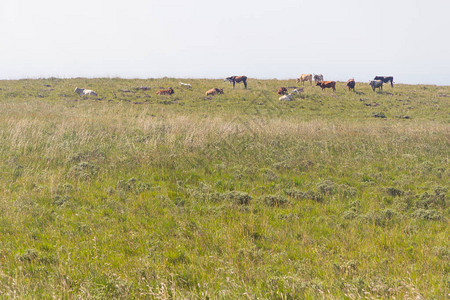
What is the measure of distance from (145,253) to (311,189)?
15.8 ft

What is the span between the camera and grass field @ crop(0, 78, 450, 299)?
340 centimetres

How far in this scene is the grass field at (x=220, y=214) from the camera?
11.2ft

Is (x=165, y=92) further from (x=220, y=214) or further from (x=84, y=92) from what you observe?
(x=220, y=214)

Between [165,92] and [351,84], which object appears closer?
[165,92]

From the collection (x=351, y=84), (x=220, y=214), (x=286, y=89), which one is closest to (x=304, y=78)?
(x=351, y=84)

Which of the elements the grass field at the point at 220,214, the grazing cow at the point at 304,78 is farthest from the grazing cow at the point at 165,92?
the grazing cow at the point at 304,78

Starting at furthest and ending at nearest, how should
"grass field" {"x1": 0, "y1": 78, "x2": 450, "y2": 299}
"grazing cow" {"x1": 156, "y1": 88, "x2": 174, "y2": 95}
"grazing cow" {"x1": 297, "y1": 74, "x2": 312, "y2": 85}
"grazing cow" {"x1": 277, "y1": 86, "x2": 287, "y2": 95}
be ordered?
"grazing cow" {"x1": 297, "y1": 74, "x2": 312, "y2": 85} < "grazing cow" {"x1": 277, "y1": 86, "x2": 287, "y2": 95} < "grazing cow" {"x1": 156, "y1": 88, "x2": 174, "y2": 95} < "grass field" {"x1": 0, "y1": 78, "x2": 450, "y2": 299}

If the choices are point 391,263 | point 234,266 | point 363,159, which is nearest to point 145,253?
point 234,266

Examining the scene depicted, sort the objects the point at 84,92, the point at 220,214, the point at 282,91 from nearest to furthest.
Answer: the point at 220,214, the point at 84,92, the point at 282,91

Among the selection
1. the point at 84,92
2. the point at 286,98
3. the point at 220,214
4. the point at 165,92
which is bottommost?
the point at 220,214

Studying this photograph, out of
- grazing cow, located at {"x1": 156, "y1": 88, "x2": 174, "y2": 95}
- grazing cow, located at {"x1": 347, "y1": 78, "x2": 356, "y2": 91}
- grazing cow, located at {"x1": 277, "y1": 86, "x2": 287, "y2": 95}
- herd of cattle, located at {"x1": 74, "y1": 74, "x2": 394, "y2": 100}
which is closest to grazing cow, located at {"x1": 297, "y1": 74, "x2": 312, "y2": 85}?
herd of cattle, located at {"x1": 74, "y1": 74, "x2": 394, "y2": 100}

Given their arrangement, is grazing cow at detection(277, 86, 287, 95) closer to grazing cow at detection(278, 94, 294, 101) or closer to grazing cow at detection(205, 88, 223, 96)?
grazing cow at detection(278, 94, 294, 101)

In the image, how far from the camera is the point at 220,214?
5.63 meters

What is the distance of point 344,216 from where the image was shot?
5.71 m
